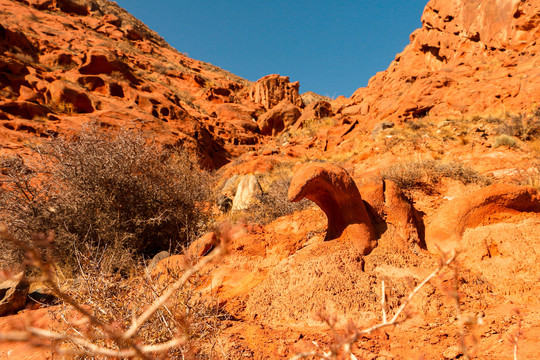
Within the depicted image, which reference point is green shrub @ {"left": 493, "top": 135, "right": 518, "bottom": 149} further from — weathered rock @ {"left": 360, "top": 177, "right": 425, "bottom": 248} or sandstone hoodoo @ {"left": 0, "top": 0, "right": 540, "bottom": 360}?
weathered rock @ {"left": 360, "top": 177, "right": 425, "bottom": 248}

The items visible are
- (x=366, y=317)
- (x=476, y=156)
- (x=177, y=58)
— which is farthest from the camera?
(x=177, y=58)

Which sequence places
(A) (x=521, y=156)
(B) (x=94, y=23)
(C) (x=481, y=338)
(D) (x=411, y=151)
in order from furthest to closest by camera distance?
(B) (x=94, y=23), (D) (x=411, y=151), (A) (x=521, y=156), (C) (x=481, y=338)

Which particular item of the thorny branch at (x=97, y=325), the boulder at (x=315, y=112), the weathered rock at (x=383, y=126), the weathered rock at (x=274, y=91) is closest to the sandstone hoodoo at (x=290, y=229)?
the thorny branch at (x=97, y=325)

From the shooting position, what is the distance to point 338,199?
119 inches

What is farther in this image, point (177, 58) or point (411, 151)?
point (177, 58)

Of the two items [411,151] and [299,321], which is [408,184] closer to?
[299,321]

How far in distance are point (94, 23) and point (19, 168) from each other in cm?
2703

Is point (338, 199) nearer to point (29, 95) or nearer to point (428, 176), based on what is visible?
point (428, 176)

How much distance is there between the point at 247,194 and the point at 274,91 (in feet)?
70.4

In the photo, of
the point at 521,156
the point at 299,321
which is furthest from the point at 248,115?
the point at 299,321

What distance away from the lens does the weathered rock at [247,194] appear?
22.2ft

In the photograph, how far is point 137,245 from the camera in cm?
491

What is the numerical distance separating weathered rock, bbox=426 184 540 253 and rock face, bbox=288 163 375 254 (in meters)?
0.86

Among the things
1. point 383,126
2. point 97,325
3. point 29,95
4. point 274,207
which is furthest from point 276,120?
point 97,325
